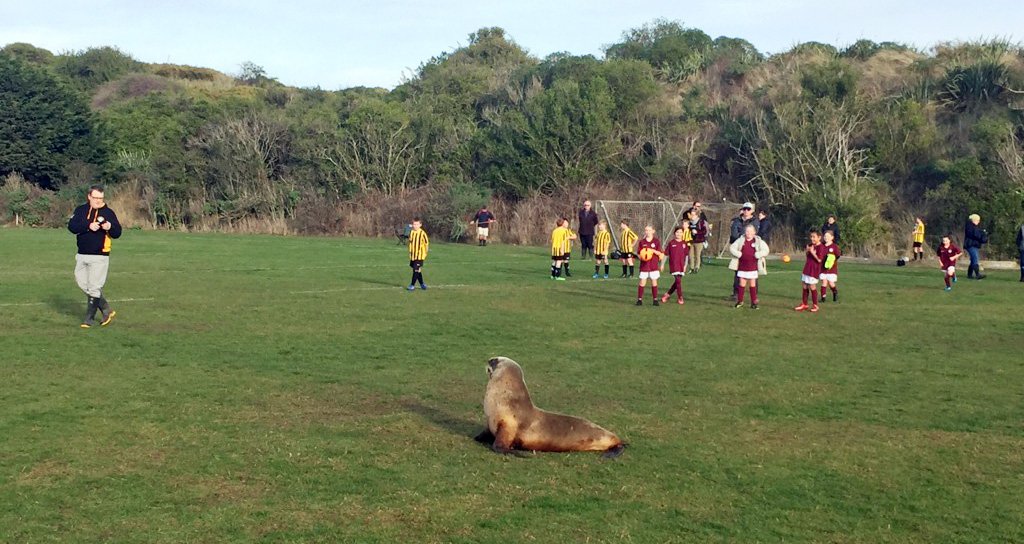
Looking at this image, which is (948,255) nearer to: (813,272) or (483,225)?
(813,272)

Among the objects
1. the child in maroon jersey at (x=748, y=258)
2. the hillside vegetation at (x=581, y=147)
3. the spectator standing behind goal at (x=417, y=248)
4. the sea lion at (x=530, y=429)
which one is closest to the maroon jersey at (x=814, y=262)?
the child in maroon jersey at (x=748, y=258)

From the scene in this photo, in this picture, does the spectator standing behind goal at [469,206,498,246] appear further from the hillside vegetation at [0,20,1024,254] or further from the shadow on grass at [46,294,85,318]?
the shadow on grass at [46,294,85,318]

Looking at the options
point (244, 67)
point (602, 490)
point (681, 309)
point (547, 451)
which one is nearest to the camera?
point (602, 490)

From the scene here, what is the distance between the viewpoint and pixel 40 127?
5828cm

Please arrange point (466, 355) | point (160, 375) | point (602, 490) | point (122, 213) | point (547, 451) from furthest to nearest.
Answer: point (122, 213), point (466, 355), point (160, 375), point (547, 451), point (602, 490)

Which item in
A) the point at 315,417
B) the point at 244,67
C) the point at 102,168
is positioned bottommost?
the point at 315,417

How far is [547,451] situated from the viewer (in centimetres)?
804

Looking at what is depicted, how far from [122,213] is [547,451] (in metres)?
50.5

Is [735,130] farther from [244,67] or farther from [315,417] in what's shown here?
[244,67]

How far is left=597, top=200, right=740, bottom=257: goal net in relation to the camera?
35.9m

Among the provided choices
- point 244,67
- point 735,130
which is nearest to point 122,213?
point 735,130

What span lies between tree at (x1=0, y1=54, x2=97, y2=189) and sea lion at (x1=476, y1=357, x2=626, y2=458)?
184 ft

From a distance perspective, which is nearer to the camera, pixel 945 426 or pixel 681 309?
pixel 945 426

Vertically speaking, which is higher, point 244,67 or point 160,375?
point 244,67
